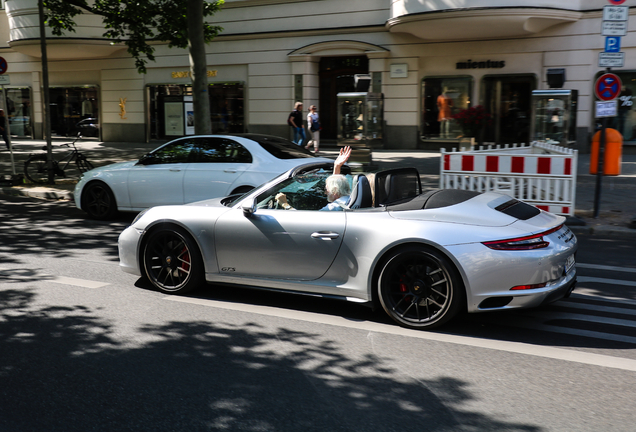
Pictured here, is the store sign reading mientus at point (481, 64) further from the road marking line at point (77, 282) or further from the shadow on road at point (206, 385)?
the shadow on road at point (206, 385)

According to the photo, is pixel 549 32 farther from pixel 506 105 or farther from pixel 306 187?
pixel 306 187

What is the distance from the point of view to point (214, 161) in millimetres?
9695

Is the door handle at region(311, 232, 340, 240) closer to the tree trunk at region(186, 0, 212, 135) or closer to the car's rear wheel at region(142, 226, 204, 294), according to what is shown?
the car's rear wheel at region(142, 226, 204, 294)

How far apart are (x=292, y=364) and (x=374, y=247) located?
120 centimetres

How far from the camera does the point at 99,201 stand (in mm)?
10375

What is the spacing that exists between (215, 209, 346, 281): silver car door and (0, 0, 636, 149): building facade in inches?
589

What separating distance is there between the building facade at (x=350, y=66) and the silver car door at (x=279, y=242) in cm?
1495

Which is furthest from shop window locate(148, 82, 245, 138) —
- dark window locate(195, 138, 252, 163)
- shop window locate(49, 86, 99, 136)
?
dark window locate(195, 138, 252, 163)

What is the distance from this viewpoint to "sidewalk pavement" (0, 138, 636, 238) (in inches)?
371

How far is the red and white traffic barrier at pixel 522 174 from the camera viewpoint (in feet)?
31.4

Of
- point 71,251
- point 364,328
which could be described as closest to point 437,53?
point 71,251

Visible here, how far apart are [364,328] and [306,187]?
4.75 ft

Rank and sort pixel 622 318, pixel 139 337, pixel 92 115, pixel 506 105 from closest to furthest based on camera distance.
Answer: pixel 139 337, pixel 622 318, pixel 506 105, pixel 92 115

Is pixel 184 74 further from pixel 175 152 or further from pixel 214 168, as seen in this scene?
pixel 214 168
